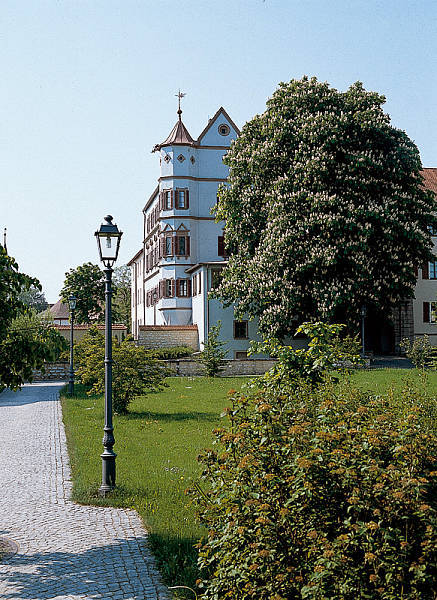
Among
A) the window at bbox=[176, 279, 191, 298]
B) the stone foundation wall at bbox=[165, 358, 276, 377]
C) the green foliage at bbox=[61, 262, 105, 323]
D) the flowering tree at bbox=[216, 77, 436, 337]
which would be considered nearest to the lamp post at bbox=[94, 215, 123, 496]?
the flowering tree at bbox=[216, 77, 436, 337]

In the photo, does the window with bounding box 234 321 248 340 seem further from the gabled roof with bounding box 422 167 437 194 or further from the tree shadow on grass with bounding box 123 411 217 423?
the tree shadow on grass with bounding box 123 411 217 423

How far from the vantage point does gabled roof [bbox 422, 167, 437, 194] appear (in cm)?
4722

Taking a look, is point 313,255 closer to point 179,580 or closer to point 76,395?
point 76,395

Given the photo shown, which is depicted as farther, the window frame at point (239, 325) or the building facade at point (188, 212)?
the building facade at point (188, 212)

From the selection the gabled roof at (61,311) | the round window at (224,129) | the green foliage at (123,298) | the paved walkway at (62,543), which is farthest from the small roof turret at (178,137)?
the gabled roof at (61,311)

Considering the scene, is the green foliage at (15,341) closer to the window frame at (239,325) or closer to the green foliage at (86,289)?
the window frame at (239,325)

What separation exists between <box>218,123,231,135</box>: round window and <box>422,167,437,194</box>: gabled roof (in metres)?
15.3

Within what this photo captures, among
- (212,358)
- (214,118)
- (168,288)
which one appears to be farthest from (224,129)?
(212,358)

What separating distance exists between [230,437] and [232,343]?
1387 inches

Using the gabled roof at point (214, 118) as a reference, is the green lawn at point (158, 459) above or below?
below

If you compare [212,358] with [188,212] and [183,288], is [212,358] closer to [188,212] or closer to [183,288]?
[183,288]

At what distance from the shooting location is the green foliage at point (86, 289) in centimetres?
6050

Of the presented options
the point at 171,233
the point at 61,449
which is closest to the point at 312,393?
the point at 61,449

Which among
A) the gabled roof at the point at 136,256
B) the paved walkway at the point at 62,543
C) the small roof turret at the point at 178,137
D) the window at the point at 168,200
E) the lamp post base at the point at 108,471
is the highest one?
the small roof turret at the point at 178,137
